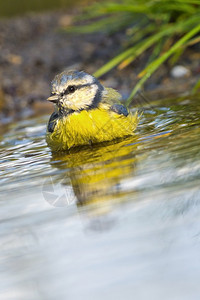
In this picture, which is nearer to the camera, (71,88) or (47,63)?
(71,88)

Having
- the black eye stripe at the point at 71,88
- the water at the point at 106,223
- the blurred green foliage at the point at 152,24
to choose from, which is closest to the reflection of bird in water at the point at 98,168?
the water at the point at 106,223

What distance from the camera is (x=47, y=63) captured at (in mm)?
7754

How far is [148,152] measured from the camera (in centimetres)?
275

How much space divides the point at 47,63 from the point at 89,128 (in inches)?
187

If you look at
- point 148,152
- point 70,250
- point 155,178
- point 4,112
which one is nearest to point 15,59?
point 4,112

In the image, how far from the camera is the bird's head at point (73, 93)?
11.3 feet

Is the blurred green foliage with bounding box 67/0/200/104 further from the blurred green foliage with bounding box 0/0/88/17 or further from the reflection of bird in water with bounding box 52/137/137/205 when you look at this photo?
the blurred green foliage with bounding box 0/0/88/17

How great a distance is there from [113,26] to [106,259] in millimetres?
5653

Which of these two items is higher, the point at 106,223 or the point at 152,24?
the point at 152,24

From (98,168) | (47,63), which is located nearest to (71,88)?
(98,168)

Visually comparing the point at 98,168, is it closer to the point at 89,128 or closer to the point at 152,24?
the point at 89,128

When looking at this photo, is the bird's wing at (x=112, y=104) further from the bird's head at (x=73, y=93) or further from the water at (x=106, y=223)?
the water at (x=106, y=223)

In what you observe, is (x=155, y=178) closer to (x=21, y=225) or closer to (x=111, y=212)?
(x=111, y=212)

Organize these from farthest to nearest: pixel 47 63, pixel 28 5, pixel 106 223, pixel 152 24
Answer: pixel 28 5, pixel 47 63, pixel 152 24, pixel 106 223
